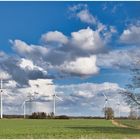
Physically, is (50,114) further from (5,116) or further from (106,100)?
(106,100)

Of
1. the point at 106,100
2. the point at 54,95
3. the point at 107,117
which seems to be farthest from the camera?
the point at 107,117

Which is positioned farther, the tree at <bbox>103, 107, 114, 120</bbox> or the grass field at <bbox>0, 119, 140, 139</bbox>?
the tree at <bbox>103, 107, 114, 120</bbox>

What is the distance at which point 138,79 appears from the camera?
5522 centimetres

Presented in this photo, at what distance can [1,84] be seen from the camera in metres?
104

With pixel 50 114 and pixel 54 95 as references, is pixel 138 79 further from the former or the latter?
pixel 50 114

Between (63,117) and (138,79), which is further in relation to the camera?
(63,117)

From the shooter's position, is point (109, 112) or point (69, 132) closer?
point (69, 132)

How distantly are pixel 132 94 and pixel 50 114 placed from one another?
91.9m

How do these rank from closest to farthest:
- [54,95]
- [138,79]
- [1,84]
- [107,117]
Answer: [138,79], [1,84], [54,95], [107,117]

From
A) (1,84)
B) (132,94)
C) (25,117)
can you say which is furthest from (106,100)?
(132,94)

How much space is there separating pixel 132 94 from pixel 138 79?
82.1 inches

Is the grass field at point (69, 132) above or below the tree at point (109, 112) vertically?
below

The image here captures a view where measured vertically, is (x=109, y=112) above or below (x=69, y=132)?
above

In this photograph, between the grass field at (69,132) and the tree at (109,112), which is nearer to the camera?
the grass field at (69,132)
